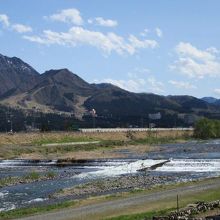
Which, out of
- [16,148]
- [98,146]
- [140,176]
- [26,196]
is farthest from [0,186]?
[98,146]

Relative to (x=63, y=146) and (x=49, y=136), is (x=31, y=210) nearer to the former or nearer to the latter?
(x=63, y=146)

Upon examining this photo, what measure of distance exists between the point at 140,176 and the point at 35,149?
67.0 metres

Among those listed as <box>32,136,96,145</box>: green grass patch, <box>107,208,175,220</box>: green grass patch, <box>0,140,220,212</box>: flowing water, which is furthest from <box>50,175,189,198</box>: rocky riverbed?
<box>32,136,96,145</box>: green grass patch

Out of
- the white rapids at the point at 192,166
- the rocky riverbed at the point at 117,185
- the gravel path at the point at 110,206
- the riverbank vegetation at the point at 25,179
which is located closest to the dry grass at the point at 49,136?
the white rapids at the point at 192,166

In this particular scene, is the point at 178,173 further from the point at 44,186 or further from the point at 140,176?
the point at 44,186

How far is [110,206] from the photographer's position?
44.1m

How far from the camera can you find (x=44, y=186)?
63.4m

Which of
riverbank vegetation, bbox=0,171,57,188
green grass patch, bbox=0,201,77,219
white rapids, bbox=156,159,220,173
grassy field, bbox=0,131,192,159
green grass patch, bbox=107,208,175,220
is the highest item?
grassy field, bbox=0,131,192,159

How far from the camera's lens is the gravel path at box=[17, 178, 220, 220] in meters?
40.4

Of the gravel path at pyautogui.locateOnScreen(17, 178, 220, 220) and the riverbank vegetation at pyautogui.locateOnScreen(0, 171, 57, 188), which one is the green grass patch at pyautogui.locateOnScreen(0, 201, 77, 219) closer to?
the gravel path at pyautogui.locateOnScreen(17, 178, 220, 220)

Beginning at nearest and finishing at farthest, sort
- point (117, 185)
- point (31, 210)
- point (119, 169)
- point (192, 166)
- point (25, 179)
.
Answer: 1. point (31, 210)
2. point (117, 185)
3. point (25, 179)
4. point (119, 169)
5. point (192, 166)

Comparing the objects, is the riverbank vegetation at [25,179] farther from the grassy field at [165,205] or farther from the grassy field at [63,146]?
the grassy field at [63,146]

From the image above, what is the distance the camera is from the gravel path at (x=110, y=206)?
40366 millimetres

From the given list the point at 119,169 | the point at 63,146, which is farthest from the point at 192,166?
the point at 63,146
